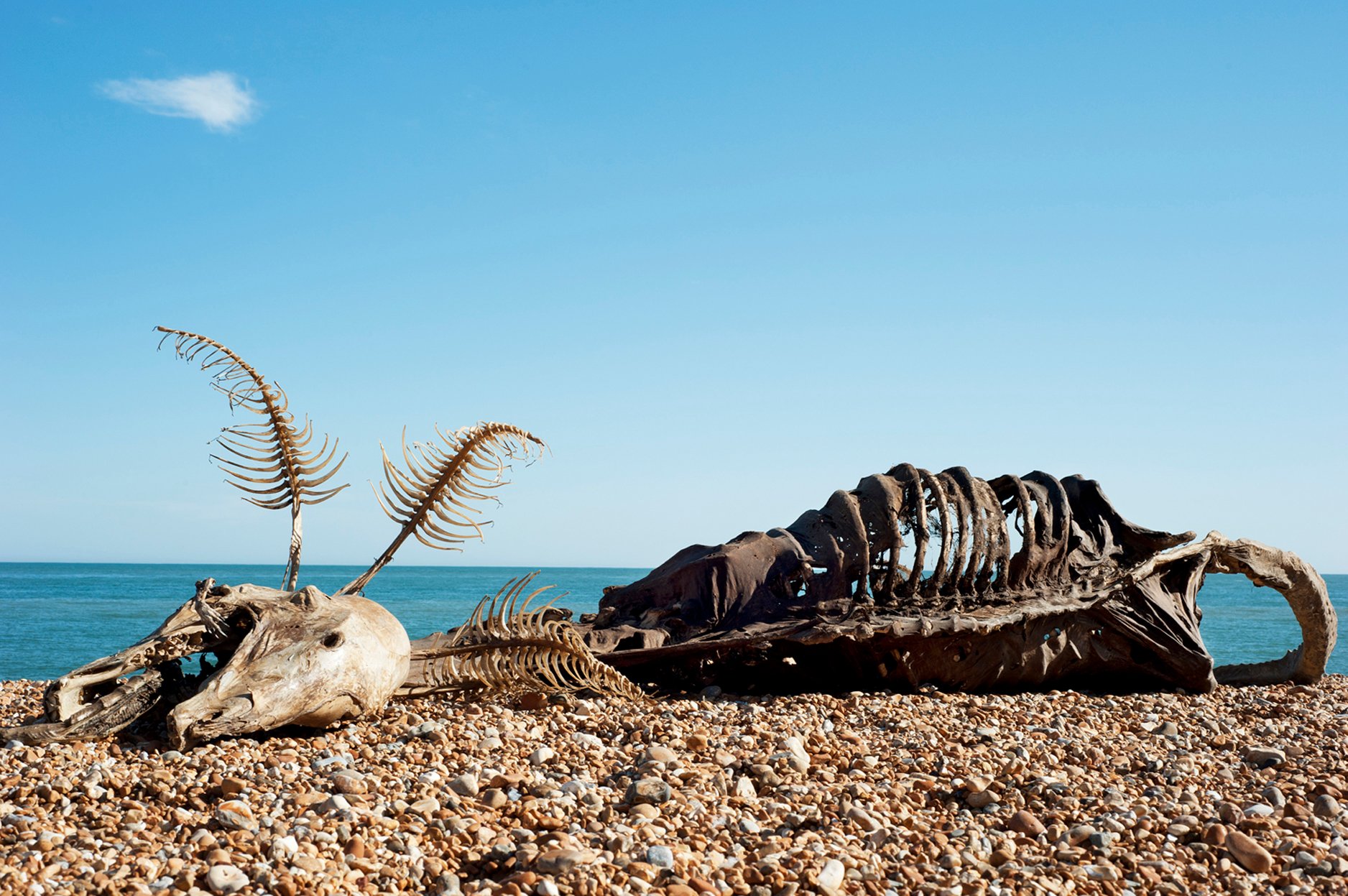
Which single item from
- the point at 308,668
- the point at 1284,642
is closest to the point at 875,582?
the point at 308,668

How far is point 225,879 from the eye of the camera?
3381mm

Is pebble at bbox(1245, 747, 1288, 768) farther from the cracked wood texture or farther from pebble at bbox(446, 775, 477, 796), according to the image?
pebble at bbox(446, 775, 477, 796)

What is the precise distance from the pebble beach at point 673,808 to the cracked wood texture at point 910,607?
75cm

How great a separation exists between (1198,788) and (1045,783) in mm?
892

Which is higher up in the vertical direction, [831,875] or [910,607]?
[910,607]

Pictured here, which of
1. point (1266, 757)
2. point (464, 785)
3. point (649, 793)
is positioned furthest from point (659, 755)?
point (1266, 757)

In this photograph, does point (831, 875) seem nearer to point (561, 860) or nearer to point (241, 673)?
point (561, 860)

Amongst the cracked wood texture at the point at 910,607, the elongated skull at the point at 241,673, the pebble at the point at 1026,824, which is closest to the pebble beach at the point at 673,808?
the pebble at the point at 1026,824

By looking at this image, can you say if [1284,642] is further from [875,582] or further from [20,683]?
[20,683]

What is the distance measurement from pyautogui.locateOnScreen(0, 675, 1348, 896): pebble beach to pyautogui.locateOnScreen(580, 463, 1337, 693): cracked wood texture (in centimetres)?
75

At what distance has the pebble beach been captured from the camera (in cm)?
360

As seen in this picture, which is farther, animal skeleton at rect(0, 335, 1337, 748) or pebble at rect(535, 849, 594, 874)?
animal skeleton at rect(0, 335, 1337, 748)

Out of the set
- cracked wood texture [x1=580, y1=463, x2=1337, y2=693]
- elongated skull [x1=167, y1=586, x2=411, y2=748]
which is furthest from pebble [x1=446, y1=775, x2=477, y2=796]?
cracked wood texture [x1=580, y1=463, x2=1337, y2=693]

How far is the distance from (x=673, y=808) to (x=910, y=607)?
328cm
